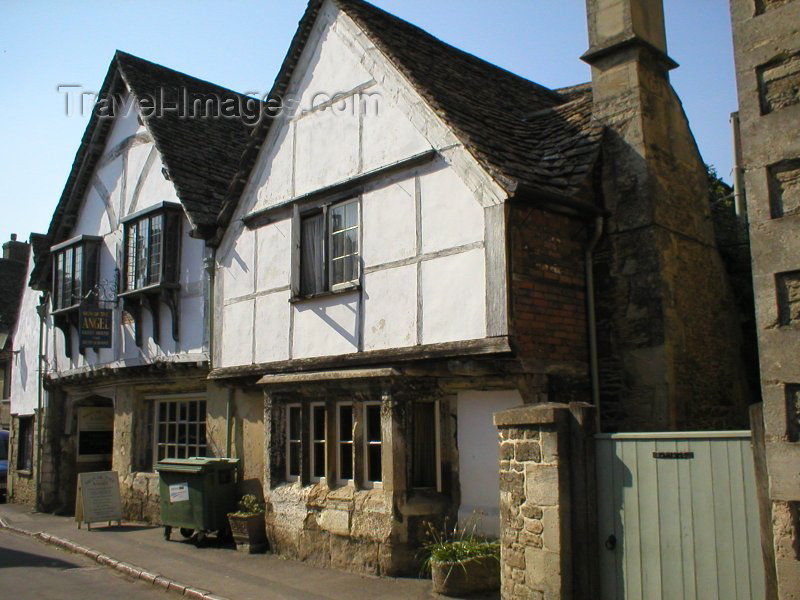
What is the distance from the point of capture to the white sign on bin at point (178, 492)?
38.4 feet

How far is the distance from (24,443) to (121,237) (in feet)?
22.4

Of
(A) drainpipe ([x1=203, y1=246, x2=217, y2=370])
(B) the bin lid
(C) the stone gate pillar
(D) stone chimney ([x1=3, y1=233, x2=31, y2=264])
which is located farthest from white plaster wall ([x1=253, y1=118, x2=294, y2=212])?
(D) stone chimney ([x1=3, y1=233, x2=31, y2=264])

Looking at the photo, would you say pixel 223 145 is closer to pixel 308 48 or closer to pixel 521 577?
pixel 308 48

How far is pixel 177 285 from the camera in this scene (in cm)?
1347

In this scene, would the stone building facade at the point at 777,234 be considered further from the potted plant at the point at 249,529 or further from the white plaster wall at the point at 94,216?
the white plaster wall at the point at 94,216

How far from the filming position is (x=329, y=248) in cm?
1079

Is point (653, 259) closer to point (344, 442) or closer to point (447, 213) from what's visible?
point (447, 213)

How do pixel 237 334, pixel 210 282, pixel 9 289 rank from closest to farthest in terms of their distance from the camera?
pixel 237 334 → pixel 210 282 → pixel 9 289

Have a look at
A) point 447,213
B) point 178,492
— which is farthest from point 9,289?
point 447,213

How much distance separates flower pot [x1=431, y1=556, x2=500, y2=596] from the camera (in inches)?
312

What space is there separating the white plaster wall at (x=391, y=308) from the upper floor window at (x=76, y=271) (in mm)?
7664

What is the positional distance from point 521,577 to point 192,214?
8518 mm

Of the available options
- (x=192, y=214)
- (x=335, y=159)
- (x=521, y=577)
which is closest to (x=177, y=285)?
(x=192, y=214)

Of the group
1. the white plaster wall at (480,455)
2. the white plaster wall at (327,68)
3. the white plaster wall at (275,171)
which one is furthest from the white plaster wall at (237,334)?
the white plaster wall at (480,455)
